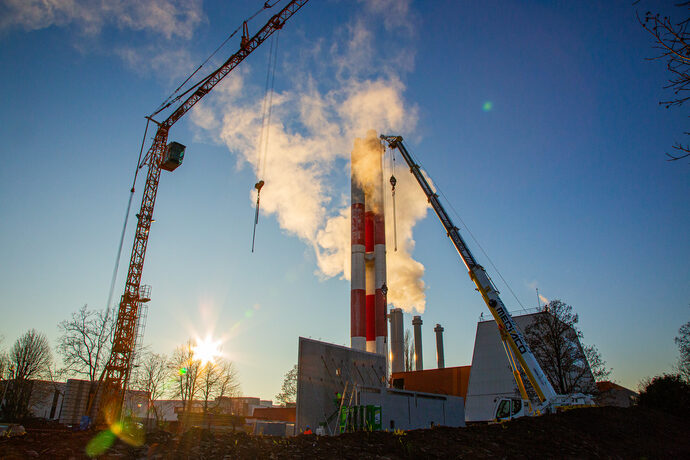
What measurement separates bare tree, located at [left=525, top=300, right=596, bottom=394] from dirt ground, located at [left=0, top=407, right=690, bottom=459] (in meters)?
13.0

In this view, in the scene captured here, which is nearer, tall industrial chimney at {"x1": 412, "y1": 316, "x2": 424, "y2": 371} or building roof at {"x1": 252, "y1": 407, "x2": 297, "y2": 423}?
building roof at {"x1": 252, "y1": 407, "x2": 297, "y2": 423}

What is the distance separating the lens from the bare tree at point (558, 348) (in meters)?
32.1

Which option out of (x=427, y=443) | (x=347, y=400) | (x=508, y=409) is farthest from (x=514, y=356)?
(x=427, y=443)

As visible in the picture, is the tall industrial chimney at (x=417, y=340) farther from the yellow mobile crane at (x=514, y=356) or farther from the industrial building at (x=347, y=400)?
the yellow mobile crane at (x=514, y=356)

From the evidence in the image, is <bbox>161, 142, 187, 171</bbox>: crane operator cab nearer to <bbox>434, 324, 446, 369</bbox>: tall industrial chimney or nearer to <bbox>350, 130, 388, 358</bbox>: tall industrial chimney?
<bbox>350, 130, 388, 358</bbox>: tall industrial chimney

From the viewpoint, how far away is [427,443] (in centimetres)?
1174

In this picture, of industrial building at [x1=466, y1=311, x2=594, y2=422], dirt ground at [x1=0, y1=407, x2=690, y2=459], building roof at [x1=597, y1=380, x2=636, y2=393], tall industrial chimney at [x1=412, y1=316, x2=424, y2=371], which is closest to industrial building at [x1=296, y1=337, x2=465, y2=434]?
dirt ground at [x1=0, y1=407, x2=690, y2=459]

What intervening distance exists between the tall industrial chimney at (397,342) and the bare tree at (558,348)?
90.3ft

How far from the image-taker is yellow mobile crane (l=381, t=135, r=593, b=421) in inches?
823

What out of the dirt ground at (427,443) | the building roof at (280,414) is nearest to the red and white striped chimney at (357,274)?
the building roof at (280,414)

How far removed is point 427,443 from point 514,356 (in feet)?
42.3

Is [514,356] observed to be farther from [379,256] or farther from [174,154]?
[174,154]

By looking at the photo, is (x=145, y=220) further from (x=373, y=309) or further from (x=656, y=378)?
(x=656, y=378)

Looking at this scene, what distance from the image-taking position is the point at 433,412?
28.7m
